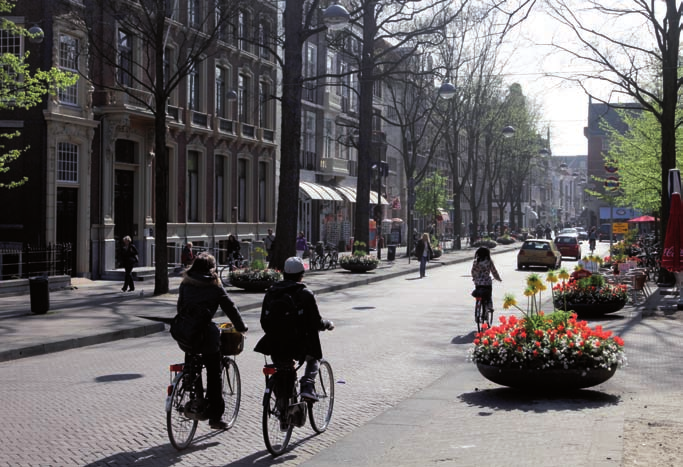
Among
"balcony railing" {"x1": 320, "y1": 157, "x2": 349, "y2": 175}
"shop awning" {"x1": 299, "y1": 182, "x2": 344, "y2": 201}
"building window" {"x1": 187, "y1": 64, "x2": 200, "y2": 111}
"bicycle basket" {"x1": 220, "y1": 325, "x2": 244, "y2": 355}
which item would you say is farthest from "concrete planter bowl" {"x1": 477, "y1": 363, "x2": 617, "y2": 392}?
"balcony railing" {"x1": 320, "y1": 157, "x2": 349, "y2": 175}

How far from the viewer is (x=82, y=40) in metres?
28.7

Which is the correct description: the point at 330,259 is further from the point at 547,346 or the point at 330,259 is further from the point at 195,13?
the point at 547,346

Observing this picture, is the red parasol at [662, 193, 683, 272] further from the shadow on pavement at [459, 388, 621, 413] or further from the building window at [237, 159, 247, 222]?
the building window at [237, 159, 247, 222]

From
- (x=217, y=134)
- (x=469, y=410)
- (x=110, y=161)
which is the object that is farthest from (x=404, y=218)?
(x=469, y=410)

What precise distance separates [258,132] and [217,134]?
485 cm

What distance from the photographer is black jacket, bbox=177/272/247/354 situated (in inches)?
288

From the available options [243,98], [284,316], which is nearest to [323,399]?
[284,316]

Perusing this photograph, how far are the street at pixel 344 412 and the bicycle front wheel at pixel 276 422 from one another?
0.12 meters

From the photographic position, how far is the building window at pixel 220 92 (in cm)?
3931

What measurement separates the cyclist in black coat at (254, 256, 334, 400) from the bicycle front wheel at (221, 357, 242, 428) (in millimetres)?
699

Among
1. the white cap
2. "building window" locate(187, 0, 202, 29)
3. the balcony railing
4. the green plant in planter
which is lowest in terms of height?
the green plant in planter

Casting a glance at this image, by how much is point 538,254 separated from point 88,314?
25.2m

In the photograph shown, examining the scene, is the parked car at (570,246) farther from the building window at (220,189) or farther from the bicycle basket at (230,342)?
the bicycle basket at (230,342)

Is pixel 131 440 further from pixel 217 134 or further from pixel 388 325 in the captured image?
pixel 217 134
